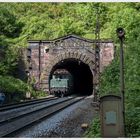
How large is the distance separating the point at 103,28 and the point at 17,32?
1142 cm

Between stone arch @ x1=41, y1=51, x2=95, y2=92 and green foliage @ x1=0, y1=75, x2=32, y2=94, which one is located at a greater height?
stone arch @ x1=41, y1=51, x2=95, y2=92

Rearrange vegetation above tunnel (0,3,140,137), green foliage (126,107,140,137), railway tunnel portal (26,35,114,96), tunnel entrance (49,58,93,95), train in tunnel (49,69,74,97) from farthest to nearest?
tunnel entrance (49,58,93,95)
train in tunnel (49,69,74,97)
railway tunnel portal (26,35,114,96)
vegetation above tunnel (0,3,140,137)
green foliage (126,107,140,137)

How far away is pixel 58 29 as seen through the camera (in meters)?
60.0

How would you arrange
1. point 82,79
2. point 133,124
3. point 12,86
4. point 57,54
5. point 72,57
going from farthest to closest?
point 82,79, point 57,54, point 72,57, point 12,86, point 133,124

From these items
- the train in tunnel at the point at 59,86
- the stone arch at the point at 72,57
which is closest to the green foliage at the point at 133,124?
the train in tunnel at the point at 59,86

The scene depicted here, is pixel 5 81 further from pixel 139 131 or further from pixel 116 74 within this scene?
pixel 139 131

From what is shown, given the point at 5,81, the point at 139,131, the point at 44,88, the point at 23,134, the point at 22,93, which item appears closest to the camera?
the point at 139,131

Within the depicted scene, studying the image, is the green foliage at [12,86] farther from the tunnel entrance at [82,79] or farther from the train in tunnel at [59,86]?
the tunnel entrance at [82,79]

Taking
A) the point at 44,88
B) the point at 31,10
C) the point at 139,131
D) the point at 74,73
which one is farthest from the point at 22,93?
the point at 31,10

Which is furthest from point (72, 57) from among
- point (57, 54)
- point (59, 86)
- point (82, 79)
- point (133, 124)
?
point (133, 124)

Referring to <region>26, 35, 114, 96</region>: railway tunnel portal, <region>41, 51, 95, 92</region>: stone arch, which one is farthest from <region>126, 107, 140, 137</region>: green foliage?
<region>41, 51, 95, 92</region>: stone arch

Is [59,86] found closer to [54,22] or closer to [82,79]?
[82,79]

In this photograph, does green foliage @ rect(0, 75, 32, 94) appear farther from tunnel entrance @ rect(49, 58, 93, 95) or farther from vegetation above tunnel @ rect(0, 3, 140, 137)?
tunnel entrance @ rect(49, 58, 93, 95)

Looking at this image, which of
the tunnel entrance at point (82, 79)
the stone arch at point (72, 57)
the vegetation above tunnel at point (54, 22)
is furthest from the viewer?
the tunnel entrance at point (82, 79)
